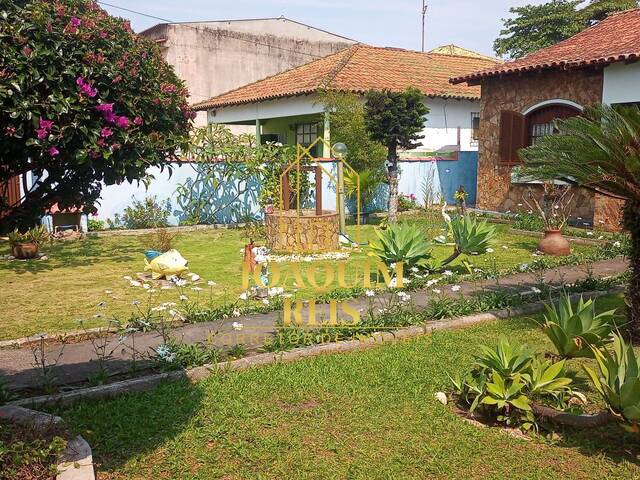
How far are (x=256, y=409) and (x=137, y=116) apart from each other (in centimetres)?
236

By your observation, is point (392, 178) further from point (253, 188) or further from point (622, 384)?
point (622, 384)

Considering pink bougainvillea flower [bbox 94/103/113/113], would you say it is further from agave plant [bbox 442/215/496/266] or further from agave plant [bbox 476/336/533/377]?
agave plant [bbox 442/215/496/266]

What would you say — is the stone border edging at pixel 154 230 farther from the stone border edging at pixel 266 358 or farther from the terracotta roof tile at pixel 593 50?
the stone border edging at pixel 266 358

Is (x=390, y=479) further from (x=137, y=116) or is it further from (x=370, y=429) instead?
(x=137, y=116)

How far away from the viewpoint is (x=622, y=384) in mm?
3936

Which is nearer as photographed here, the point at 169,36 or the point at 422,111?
the point at 422,111

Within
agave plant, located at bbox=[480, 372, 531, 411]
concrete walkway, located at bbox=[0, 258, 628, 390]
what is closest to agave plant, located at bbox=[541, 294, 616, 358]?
agave plant, located at bbox=[480, 372, 531, 411]

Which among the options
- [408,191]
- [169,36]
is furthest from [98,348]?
[169,36]

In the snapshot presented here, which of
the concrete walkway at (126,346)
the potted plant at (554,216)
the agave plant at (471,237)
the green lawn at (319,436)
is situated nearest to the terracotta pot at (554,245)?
the potted plant at (554,216)

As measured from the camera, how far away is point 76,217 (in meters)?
14.9

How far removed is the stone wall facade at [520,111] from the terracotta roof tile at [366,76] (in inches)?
126

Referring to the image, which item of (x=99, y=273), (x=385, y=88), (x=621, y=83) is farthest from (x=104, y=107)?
(x=385, y=88)

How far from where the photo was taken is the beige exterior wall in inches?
1092

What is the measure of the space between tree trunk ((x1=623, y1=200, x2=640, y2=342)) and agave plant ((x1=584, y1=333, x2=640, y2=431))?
2230 millimetres
